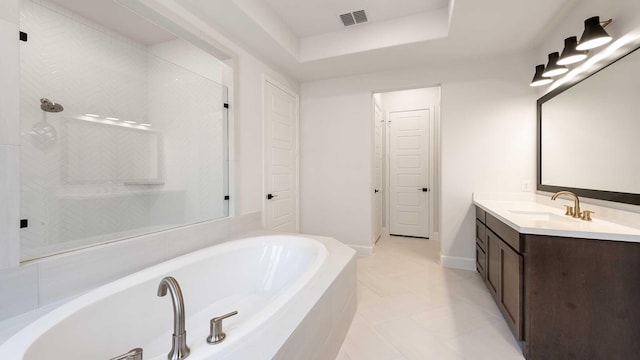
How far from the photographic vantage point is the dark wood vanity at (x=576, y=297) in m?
1.27

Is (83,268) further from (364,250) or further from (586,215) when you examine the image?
(586,215)

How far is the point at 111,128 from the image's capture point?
2.18 metres

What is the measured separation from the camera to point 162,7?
1.73 m

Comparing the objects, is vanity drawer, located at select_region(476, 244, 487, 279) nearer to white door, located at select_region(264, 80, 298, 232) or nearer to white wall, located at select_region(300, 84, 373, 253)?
white wall, located at select_region(300, 84, 373, 253)

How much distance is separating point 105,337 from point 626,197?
2.81 meters

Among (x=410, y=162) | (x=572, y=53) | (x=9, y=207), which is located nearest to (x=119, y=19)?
(x=9, y=207)

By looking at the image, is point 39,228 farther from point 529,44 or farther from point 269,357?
point 529,44

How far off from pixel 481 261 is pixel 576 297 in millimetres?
1203

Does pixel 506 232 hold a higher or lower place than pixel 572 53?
lower

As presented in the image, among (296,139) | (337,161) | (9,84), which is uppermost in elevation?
(296,139)

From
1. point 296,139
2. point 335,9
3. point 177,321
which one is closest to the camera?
point 177,321

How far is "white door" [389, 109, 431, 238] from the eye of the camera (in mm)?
4285

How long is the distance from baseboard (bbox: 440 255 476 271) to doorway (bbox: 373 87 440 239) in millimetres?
1332

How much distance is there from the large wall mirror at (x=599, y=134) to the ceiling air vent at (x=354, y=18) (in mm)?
1850
